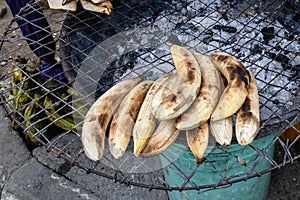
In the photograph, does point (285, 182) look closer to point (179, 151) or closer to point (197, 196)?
point (197, 196)

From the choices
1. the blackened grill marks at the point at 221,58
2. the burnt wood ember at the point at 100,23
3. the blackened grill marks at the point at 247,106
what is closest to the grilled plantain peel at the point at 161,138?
the blackened grill marks at the point at 247,106

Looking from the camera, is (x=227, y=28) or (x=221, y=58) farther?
(x=227, y=28)

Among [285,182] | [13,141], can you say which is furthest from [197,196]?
[13,141]

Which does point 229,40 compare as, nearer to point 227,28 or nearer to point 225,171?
point 227,28

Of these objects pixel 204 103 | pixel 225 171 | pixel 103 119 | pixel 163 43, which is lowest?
pixel 225 171

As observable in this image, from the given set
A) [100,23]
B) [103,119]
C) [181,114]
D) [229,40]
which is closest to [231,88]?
[181,114]

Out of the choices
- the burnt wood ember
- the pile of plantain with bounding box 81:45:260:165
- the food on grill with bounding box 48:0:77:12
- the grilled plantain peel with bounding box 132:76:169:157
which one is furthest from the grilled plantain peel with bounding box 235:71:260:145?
the food on grill with bounding box 48:0:77:12

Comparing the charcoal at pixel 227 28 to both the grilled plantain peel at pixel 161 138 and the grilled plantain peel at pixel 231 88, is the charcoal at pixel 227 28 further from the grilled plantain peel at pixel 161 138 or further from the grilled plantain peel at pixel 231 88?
the grilled plantain peel at pixel 161 138

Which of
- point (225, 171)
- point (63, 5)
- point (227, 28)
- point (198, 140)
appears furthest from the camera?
point (227, 28)

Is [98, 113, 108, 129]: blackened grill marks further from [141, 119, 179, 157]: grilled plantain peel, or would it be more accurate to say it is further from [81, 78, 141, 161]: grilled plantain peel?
[141, 119, 179, 157]: grilled plantain peel
